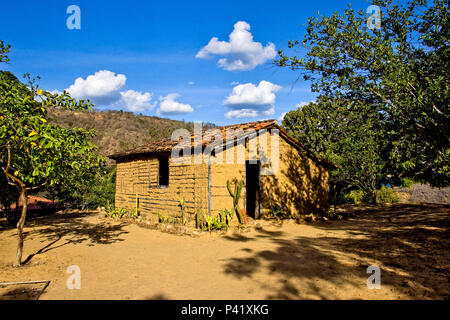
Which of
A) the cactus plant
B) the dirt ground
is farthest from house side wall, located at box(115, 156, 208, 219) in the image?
the dirt ground

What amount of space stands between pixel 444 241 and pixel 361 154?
9.90 metres

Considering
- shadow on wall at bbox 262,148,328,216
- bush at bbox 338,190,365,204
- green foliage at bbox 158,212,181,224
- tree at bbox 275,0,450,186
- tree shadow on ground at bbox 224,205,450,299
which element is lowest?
tree shadow on ground at bbox 224,205,450,299

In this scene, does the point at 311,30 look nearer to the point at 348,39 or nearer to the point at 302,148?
the point at 348,39

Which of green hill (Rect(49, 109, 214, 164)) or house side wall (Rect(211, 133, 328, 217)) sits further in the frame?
green hill (Rect(49, 109, 214, 164))

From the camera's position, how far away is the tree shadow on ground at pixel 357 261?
4777 mm

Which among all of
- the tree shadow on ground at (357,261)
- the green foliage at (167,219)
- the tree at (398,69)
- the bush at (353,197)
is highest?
the tree at (398,69)

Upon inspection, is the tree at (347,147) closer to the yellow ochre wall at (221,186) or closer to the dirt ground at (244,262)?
the yellow ochre wall at (221,186)

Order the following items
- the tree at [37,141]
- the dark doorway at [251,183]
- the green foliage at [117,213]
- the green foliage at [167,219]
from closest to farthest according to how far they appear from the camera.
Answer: the tree at [37,141] < the green foliage at [167,219] < the dark doorway at [251,183] < the green foliage at [117,213]

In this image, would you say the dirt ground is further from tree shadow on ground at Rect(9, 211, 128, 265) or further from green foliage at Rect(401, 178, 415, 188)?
green foliage at Rect(401, 178, 415, 188)

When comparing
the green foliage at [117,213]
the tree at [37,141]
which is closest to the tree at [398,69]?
the tree at [37,141]

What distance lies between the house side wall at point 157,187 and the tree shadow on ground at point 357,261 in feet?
11.2

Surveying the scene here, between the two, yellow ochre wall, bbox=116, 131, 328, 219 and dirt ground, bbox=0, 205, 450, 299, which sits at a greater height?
yellow ochre wall, bbox=116, 131, 328, 219

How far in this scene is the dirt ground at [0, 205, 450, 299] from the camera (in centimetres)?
477

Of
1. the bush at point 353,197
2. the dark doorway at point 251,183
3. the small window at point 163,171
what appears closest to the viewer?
the small window at point 163,171
